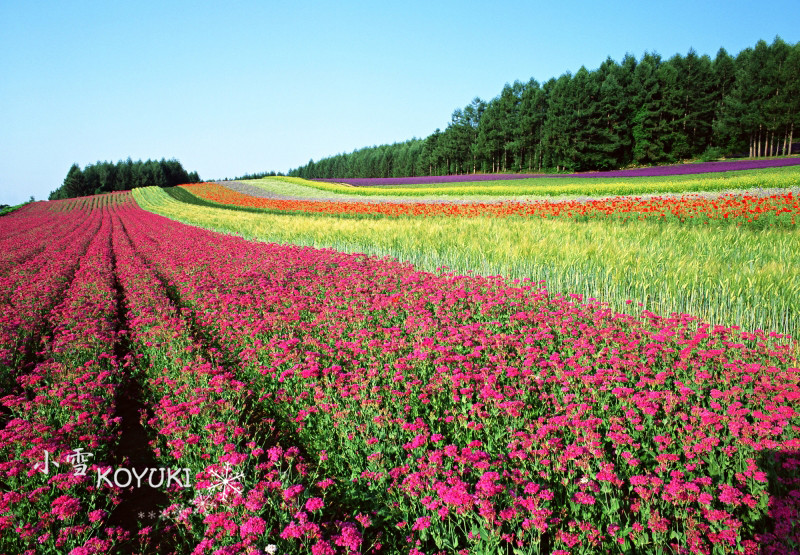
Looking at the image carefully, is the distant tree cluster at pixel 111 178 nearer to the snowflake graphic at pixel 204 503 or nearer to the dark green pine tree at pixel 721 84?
the dark green pine tree at pixel 721 84

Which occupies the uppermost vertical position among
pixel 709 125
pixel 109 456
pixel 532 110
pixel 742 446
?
pixel 532 110

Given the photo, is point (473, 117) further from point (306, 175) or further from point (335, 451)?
point (335, 451)

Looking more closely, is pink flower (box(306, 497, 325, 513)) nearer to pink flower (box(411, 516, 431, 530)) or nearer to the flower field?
the flower field

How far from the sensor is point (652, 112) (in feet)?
203

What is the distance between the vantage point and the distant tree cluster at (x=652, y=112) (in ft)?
184

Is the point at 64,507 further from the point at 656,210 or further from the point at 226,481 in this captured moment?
the point at 656,210

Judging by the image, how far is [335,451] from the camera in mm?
3750

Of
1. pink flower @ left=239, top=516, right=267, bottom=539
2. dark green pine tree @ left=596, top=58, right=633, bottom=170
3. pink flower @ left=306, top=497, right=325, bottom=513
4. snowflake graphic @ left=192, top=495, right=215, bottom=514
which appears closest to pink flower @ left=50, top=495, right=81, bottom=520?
snowflake graphic @ left=192, top=495, right=215, bottom=514

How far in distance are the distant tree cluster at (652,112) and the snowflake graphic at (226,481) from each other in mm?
68934

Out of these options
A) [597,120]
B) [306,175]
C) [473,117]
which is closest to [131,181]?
[306,175]

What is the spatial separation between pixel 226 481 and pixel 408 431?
1502 mm

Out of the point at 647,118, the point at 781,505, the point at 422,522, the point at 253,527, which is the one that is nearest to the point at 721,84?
the point at 647,118

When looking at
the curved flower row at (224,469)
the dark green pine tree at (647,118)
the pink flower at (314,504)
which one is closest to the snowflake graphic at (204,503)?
the curved flower row at (224,469)

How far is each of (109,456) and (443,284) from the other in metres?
5.64
